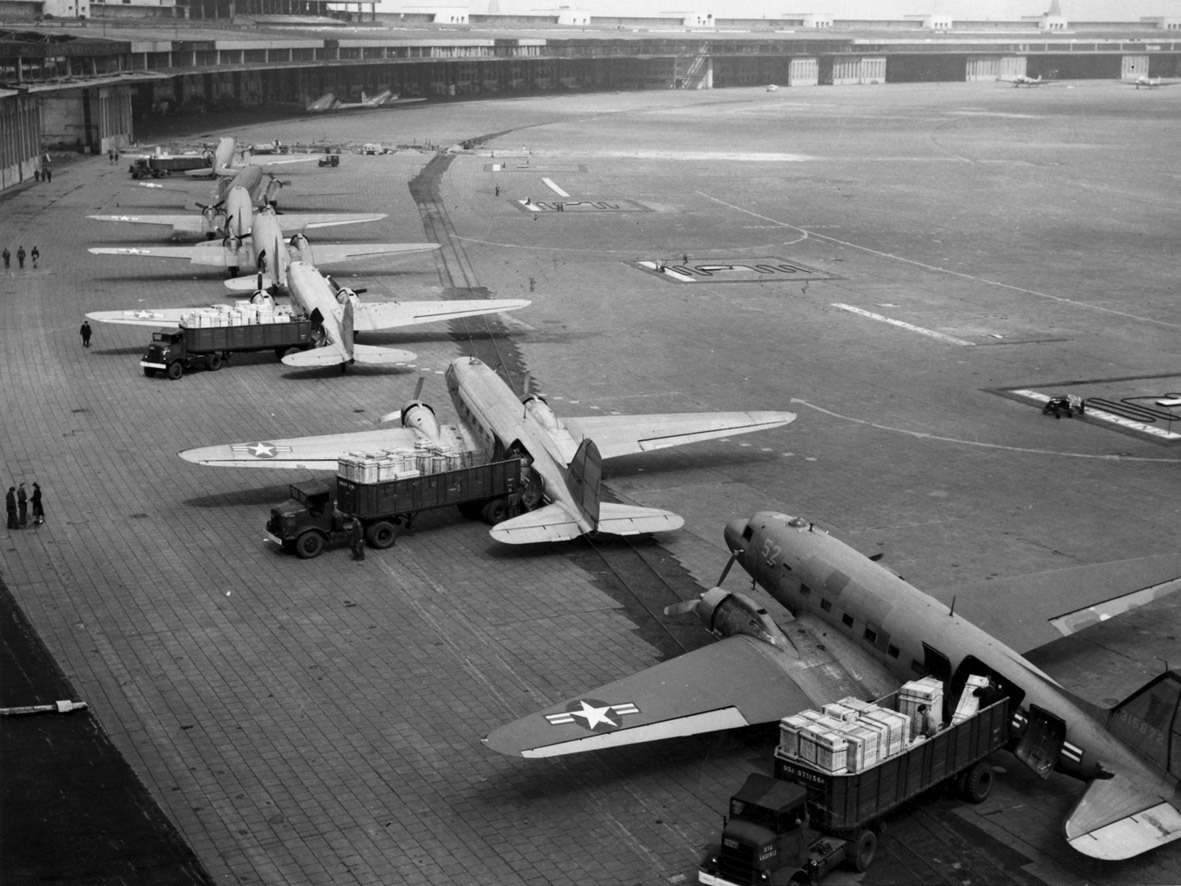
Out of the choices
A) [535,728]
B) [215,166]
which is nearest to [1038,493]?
[535,728]

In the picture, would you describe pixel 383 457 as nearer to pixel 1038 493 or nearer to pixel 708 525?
pixel 708 525

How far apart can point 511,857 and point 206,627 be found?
14831mm

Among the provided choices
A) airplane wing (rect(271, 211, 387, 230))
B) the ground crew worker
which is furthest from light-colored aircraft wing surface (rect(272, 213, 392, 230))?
the ground crew worker

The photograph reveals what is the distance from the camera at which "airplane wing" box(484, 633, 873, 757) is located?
30734 mm

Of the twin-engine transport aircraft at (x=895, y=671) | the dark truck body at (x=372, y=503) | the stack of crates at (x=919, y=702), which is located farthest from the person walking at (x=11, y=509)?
the stack of crates at (x=919, y=702)

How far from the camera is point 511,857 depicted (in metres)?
29.8

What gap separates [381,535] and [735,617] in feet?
49.1

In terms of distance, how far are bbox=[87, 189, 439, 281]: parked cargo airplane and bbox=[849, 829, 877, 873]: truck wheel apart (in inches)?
2343

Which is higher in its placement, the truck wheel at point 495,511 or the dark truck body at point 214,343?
the dark truck body at point 214,343

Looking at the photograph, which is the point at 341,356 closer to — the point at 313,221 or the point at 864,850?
the point at 313,221

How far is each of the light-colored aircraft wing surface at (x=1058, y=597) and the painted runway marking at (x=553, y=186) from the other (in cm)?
10689

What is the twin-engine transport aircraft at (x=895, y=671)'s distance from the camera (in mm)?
29312

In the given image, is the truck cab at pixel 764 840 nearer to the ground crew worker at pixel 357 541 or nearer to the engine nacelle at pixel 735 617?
the engine nacelle at pixel 735 617

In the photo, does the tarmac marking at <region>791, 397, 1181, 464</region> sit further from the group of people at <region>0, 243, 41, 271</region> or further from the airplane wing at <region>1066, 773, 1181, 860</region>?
the group of people at <region>0, 243, 41, 271</region>
